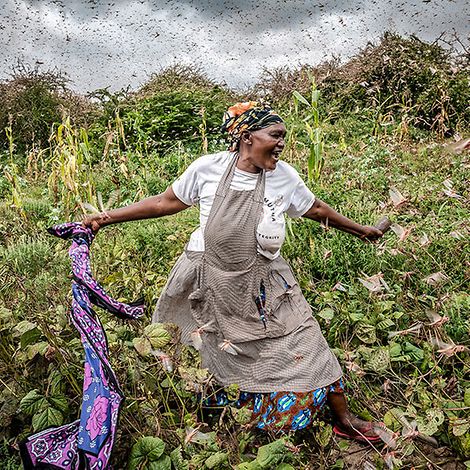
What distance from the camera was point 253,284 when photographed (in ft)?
8.00

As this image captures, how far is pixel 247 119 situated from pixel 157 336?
3.17 feet

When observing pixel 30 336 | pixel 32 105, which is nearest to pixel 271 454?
pixel 30 336

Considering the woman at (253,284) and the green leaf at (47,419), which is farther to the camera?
the woman at (253,284)

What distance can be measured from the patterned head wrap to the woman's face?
0.08ft

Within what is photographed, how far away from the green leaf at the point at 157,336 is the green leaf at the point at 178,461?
1.10 feet

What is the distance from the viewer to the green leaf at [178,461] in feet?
6.12

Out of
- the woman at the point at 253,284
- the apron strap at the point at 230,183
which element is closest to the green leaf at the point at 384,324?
the woman at the point at 253,284

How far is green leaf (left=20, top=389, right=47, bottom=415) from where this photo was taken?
1.98 metres

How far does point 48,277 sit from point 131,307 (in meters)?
1.85

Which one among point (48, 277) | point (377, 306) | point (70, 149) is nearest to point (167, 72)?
point (70, 149)

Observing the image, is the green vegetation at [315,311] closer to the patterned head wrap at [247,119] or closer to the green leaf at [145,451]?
the green leaf at [145,451]

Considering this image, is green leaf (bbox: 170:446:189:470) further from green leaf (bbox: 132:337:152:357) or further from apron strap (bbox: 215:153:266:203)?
apron strap (bbox: 215:153:266:203)

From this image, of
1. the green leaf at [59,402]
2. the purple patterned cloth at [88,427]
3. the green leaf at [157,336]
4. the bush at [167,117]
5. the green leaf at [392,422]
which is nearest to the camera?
the purple patterned cloth at [88,427]

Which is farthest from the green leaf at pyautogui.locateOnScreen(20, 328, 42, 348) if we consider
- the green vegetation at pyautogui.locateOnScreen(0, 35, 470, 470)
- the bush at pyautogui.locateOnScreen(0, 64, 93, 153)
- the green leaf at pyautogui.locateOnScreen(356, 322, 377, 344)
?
the bush at pyautogui.locateOnScreen(0, 64, 93, 153)
